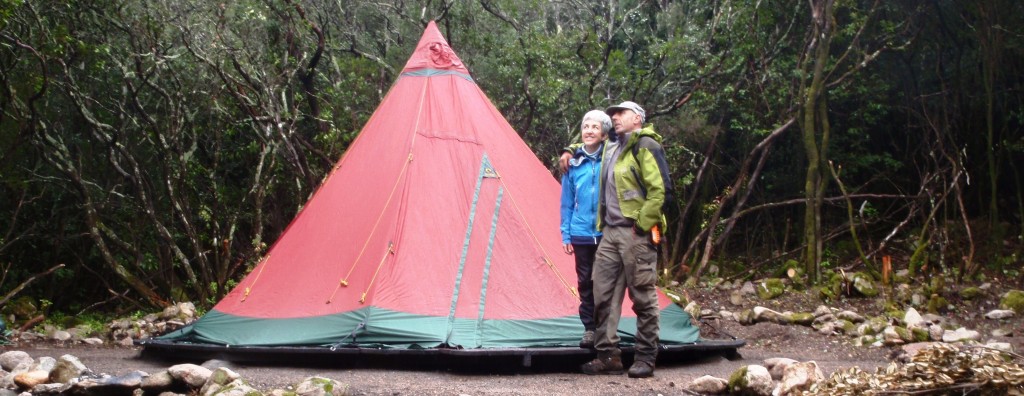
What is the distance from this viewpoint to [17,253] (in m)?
12.8

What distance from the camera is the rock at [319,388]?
4691mm

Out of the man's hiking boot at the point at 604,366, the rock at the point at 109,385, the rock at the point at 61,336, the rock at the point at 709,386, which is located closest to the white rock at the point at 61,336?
the rock at the point at 61,336

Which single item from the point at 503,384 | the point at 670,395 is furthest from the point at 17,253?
the point at 670,395

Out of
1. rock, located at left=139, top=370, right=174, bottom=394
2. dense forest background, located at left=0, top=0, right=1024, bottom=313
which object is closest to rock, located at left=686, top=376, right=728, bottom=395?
rock, located at left=139, top=370, right=174, bottom=394

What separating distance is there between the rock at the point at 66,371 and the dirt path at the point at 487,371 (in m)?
0.36

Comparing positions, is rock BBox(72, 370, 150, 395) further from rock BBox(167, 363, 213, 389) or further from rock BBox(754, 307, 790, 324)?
rock BBox(754, 307, 790, 324)

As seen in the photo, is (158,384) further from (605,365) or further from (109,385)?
(605,365)

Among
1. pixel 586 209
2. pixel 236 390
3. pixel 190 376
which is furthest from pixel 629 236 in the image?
pixel 190 376

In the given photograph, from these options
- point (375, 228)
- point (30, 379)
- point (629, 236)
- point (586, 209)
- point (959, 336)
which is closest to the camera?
point (30, 379)

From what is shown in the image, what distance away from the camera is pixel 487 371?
5.95 meters

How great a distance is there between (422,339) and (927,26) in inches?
386

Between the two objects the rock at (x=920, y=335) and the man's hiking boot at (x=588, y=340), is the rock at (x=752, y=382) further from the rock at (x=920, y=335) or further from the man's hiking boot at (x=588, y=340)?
the rock at (x=920, y=335)

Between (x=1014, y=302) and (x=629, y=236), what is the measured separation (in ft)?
17.6

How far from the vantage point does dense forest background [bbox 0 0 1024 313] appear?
415 inches
